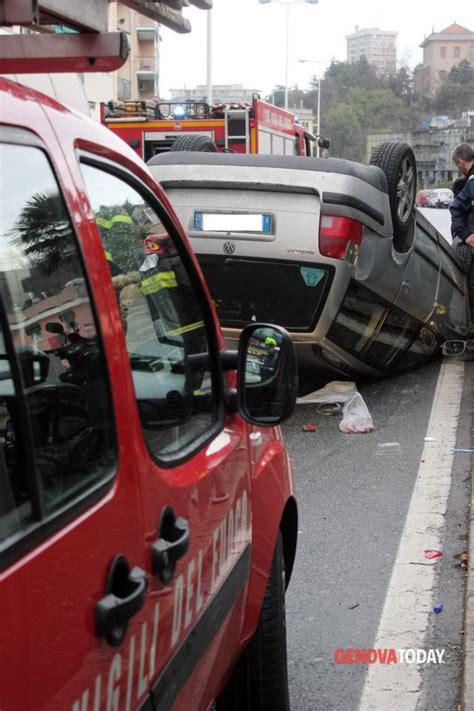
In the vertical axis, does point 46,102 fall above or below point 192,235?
above

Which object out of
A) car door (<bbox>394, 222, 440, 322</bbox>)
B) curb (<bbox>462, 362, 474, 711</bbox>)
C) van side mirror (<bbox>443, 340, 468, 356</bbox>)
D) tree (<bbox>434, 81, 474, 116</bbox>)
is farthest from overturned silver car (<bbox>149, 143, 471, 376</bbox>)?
tree (<bbox>434, 81, 474, 116</bbox>)

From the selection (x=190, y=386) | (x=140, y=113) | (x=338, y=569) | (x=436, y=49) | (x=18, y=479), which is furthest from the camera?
(x=436, y=49)

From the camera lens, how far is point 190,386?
2631 mm

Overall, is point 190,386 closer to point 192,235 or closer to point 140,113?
point 192,235

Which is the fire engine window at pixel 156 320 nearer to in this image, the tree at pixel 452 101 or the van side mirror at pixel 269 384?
the van side mirror at pixel 269 384

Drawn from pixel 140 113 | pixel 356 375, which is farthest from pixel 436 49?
pixel 356 375

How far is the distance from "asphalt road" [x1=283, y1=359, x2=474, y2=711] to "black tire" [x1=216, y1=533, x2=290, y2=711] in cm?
48

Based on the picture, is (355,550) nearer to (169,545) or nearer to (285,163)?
(169,545)

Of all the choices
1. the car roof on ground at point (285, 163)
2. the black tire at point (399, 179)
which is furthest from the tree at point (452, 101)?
the car roof on ground at point (285, 163)

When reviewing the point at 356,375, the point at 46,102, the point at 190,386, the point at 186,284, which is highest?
the point at 46,102

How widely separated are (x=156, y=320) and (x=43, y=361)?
64cm

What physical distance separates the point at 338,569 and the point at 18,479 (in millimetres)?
3410

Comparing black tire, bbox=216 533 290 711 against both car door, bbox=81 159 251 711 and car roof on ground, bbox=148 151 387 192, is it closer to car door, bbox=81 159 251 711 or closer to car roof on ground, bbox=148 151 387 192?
car door, bbox=81 159 251 711

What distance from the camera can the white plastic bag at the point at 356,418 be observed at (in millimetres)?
7504
